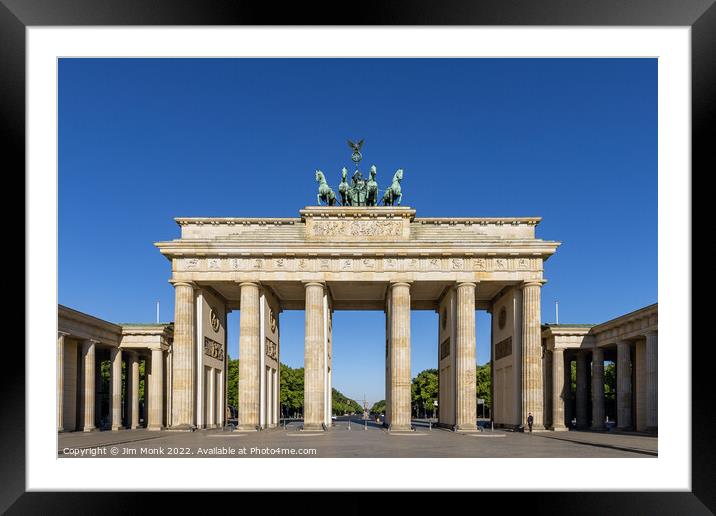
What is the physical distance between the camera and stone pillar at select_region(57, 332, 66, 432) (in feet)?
136

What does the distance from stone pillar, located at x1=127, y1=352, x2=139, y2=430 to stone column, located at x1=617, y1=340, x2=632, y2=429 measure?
123 ft

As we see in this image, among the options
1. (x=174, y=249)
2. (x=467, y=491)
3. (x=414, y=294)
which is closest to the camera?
(x=467, y=491)

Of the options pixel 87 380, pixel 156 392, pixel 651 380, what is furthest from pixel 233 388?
pixel 651 380

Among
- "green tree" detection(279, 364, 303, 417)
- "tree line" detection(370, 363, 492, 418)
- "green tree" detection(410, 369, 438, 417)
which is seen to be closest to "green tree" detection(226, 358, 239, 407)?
"green tree" detection(279, 364, 303, 417)

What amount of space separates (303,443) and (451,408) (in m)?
20.4

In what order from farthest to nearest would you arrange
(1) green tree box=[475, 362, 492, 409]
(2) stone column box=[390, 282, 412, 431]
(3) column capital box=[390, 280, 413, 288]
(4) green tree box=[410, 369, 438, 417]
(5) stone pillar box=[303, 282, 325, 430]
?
(4) green tree box=[410, 369, 438, 417] < (1) green tree box=[475, 362, 492, 409] < (3) column capital box=[390, 280, 413, 288] < (5) stone pillar box=[303, 282, 325, 430] < (2) stone column box=[390, 282, 412, 431]

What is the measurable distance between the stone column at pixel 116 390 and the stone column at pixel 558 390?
32.4m

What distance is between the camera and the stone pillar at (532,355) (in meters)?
46.3

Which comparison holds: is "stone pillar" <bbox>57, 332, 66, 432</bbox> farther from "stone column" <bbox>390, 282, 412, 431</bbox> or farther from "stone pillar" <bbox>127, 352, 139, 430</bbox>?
"stone column" <bbox>390, 282, 412, 431</bbox>

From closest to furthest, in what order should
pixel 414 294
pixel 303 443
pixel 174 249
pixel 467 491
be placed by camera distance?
pixel 467 491
pixel 303 443
pixel 174 249
pixel 414 294

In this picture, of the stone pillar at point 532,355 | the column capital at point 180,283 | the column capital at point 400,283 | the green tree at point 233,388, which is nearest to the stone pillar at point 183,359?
the column capital at point 180,283
